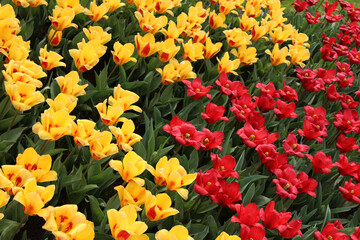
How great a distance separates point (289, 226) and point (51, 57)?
5.44 feet

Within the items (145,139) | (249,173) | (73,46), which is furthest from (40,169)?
(73,46)

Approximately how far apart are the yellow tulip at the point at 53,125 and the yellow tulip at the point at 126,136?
0.77 ft

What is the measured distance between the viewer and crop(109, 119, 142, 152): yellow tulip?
2.04 meters

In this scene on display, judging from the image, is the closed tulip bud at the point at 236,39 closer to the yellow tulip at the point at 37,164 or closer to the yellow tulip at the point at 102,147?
the yellow tulip at the point at 102,147

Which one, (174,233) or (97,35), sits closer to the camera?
(174,233)

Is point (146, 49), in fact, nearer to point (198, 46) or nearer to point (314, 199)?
point (198, 46)

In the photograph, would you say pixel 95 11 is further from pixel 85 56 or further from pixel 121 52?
pixel 85 56

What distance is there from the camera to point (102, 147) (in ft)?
6.51

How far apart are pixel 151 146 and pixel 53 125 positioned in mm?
843

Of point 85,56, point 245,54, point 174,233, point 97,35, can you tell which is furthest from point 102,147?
point 245,54

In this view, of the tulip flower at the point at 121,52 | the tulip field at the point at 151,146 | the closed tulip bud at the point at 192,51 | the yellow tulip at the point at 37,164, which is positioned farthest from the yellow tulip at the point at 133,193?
Answer: the closed tulip bud at the point at 192,51

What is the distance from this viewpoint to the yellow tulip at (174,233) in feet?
5.29

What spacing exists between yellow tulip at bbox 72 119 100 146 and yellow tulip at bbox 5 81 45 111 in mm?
249

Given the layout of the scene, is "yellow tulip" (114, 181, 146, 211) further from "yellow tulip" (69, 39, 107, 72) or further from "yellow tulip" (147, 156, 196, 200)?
"yellow tulip" (69, 39, 107, 72)
